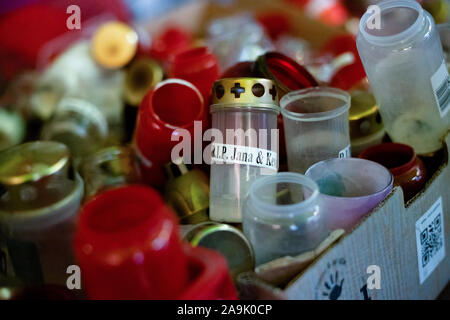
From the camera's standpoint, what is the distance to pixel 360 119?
34.1 inches

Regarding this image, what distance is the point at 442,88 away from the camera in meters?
0.82

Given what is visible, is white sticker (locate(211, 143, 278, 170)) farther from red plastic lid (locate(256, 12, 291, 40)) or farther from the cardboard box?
red plastic lid (locate(256, 12, 291, 40))

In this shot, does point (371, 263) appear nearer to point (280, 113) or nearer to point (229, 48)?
point (280, 113)

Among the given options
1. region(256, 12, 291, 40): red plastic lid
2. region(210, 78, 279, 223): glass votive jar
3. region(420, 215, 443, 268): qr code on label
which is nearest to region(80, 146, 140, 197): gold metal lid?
region(210, 78, 279, 223): glass votive jar

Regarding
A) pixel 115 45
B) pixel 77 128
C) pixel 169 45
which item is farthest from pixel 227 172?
pixel 169 45

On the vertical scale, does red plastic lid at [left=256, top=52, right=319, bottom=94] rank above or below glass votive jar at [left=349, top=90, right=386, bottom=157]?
→ above

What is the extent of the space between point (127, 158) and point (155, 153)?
0.10 m

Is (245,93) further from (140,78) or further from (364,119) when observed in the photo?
(140,78)

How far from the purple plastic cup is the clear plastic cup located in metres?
0.05

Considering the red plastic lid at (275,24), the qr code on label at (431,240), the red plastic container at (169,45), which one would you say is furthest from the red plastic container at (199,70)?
the red plastic lid at (275,24)

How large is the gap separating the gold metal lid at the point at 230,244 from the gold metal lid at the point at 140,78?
1.91 feet

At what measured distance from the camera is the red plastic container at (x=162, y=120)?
81 cm

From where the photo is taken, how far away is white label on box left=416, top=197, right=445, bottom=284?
78 centimetres

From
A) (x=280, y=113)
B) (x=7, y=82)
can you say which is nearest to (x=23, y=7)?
(x=7, y=82)
